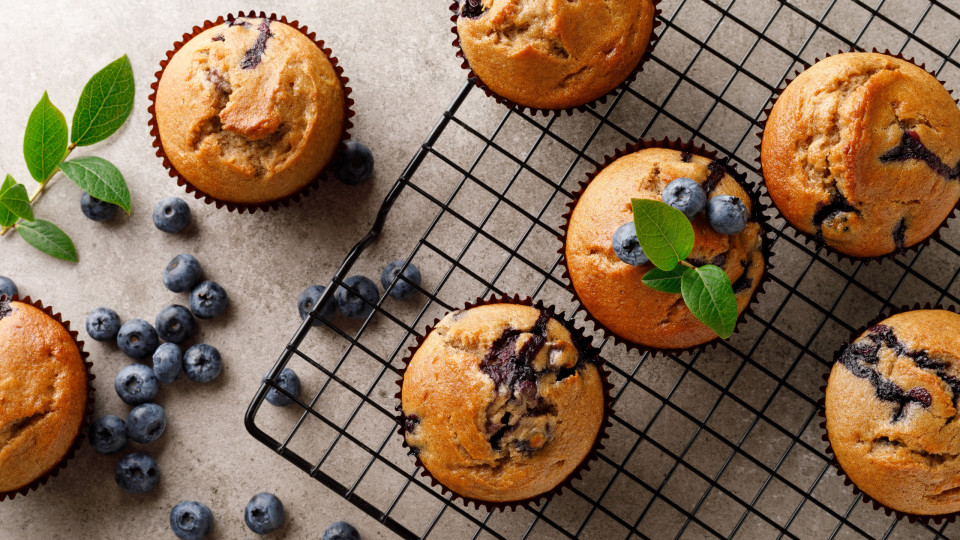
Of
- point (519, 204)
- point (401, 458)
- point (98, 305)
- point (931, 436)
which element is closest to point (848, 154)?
point (931, 436)

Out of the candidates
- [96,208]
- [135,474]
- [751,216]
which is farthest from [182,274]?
[751,216]

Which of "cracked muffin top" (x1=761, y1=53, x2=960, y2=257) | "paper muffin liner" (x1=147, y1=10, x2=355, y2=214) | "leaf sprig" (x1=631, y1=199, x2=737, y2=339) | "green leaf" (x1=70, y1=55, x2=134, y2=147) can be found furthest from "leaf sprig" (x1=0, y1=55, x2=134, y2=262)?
"cracked muffin top" (x1=761, y1=53, x2=960, y2=257)

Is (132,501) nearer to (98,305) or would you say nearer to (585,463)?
(98,305)

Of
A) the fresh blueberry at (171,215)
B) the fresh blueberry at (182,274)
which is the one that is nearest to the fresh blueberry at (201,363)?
the fresh blueberry at (182,274)

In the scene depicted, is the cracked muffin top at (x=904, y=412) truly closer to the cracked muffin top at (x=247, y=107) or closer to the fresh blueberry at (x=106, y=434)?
the cracked muffin top at (x=247, y=107)

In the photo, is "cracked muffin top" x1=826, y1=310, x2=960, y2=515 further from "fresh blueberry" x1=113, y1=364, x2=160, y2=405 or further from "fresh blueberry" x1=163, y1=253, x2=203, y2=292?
"fresh blueberry" x1=113, y1=364, x2=160, y2=405
